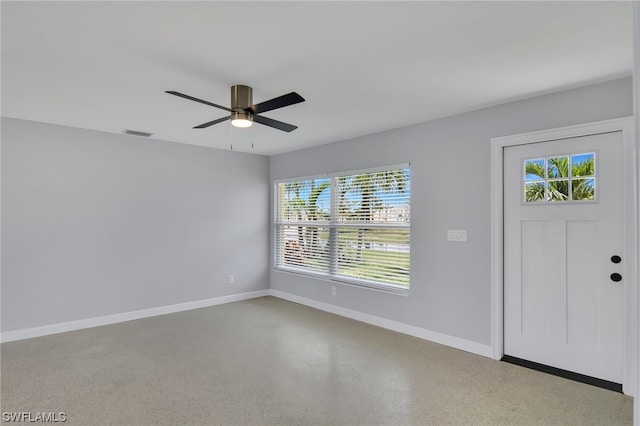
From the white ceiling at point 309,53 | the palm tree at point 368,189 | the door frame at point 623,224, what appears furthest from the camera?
the palm tree at point 368,189

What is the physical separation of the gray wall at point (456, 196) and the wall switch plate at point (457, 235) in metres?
0.05

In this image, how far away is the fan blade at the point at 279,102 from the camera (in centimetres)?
248

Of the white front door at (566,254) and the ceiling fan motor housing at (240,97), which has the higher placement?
the ceiling fan motor housing at (240,97)

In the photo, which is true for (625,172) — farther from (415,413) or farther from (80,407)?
(80,407)

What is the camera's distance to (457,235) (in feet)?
12.4

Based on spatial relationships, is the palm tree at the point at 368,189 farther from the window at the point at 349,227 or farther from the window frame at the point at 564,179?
the window frame at the point at 564,179

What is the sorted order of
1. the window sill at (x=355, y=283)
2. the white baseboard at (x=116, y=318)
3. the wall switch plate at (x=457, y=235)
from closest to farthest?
the wall switch plate at (x=457, y=235)
the white baseboard at (x=116, y=318)
the window sill at (x=355, y=283)

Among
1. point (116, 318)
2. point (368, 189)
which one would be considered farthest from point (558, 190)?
point (116, 318)

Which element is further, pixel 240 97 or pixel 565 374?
pixel 565 374

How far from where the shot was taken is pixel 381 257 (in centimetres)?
457

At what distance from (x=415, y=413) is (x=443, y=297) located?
1630 mm

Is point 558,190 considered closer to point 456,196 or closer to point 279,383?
point 456,196

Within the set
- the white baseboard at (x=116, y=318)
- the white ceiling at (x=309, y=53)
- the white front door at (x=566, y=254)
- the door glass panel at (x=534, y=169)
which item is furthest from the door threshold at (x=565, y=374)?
the white baseboard at (x=116, y=318)

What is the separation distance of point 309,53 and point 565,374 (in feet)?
11.4
